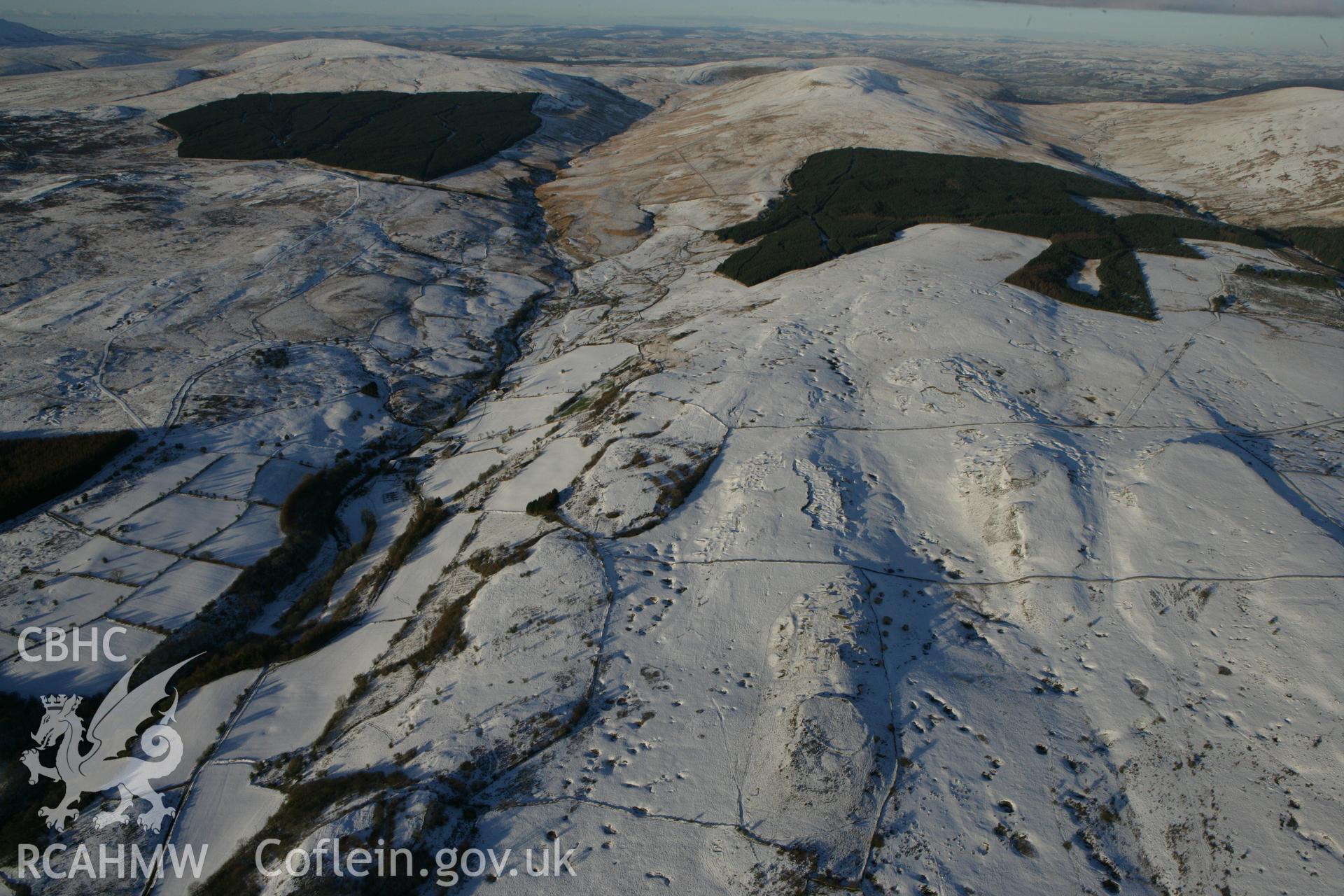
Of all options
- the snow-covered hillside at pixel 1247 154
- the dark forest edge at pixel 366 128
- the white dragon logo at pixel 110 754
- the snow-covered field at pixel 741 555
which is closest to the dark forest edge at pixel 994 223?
the snow-covered field at pixel 741 555

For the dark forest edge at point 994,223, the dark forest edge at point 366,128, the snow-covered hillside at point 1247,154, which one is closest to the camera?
the dark forest edge at point 994,223

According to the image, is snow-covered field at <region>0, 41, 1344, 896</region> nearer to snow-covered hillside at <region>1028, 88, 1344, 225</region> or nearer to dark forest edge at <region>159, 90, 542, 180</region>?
snow-covered hillside at <region>1028, 88, 1344, 225</region>

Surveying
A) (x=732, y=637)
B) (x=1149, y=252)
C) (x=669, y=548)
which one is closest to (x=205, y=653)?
(x=669, y=548)

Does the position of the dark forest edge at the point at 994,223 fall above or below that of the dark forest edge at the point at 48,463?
above

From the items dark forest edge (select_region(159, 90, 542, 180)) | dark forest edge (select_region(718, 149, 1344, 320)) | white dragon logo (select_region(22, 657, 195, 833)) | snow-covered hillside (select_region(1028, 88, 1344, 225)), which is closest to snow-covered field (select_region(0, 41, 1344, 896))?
white dragon logo (select_region(22, 657, 195, 833))

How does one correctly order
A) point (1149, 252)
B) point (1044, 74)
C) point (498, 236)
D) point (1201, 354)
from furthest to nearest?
1. point (1044, 74)
2. point (498, 236)
3. point (1149, 252)
4. point (1201, 354)

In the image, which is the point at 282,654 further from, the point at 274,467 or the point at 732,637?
the point at 732,637

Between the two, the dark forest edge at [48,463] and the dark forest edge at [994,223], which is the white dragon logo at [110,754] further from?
the dark forest edge at [994,223]
